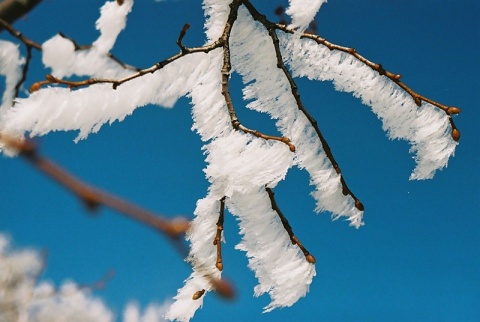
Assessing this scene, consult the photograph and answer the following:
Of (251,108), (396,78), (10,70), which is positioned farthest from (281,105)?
(10,70)

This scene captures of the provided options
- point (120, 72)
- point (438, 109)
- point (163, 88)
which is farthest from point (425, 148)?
point (120, 72)

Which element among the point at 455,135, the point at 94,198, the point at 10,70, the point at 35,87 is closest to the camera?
A: the point at 94,198

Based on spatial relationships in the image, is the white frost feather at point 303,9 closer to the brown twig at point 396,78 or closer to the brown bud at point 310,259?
the brown twig at point 396,78

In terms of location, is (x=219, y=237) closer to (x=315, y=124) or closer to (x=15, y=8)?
(x=315, y=124)

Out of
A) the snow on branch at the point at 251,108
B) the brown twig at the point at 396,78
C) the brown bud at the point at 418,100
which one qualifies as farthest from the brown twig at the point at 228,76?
the brown bud at the point at 418,100

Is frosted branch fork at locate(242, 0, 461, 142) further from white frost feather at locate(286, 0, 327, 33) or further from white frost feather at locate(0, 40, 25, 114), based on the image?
white frost feather at locate(0, 40, 25, 114)

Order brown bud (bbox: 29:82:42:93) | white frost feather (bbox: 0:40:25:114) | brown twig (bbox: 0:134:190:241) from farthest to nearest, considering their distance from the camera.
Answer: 1. white frost feather (bbox: 0:40:25:114)
2. brown bud (bbox: 29:82:42:93)
3. brown twig (bbox: 0:134:190:241)

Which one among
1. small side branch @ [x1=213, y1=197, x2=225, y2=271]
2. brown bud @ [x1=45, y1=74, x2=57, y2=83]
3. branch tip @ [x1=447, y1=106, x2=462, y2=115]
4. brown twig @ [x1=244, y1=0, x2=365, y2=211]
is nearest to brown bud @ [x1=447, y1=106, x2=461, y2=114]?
branch tip @ [x1=447, y1=106, x2=462, y2=115]

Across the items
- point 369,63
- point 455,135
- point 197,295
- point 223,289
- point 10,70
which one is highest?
point 10,70
